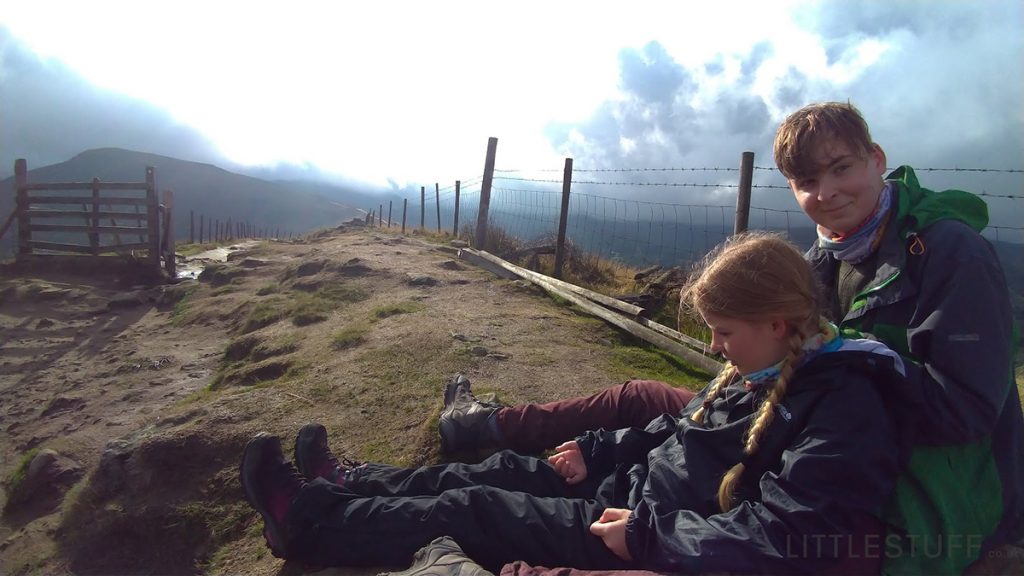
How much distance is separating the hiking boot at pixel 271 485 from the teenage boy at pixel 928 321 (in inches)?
77.5

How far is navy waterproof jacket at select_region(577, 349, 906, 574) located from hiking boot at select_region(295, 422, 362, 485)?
138 centimetres

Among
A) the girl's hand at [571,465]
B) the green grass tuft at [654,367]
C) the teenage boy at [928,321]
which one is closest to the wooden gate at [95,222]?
the green grass tuft at [654,367]

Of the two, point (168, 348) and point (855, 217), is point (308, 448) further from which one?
point (168, 348)

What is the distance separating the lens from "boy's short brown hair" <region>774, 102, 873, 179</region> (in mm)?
1790

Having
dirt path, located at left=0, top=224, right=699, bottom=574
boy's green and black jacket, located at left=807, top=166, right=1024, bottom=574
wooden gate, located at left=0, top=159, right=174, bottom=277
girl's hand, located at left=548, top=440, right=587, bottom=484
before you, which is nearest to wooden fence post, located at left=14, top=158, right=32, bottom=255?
wooden gate, located at left=0, top=159, right=174, bottom=277

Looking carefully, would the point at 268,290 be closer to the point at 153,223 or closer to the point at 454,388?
the point at 153,223

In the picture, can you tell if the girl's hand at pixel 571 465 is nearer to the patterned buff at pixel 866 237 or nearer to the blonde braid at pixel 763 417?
the blonde braid at pixel 763 417

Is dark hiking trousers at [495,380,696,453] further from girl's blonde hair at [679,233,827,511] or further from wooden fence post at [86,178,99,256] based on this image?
wooden fence post at [86,178,99,256]

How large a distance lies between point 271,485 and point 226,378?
266 cm

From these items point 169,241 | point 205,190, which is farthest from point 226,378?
point 205,190

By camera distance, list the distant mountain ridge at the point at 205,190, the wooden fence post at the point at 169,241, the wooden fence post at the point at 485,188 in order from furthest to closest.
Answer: the distant mountain ridge at the point at 205,190, the wooden fence post at the point at 169,241, the wooden fence post at the point at 485,188

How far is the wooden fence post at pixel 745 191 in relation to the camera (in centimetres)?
505

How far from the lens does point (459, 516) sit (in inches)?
80.7

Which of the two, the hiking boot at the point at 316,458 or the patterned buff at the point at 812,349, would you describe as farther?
the hiking boot at the point at 316,458
